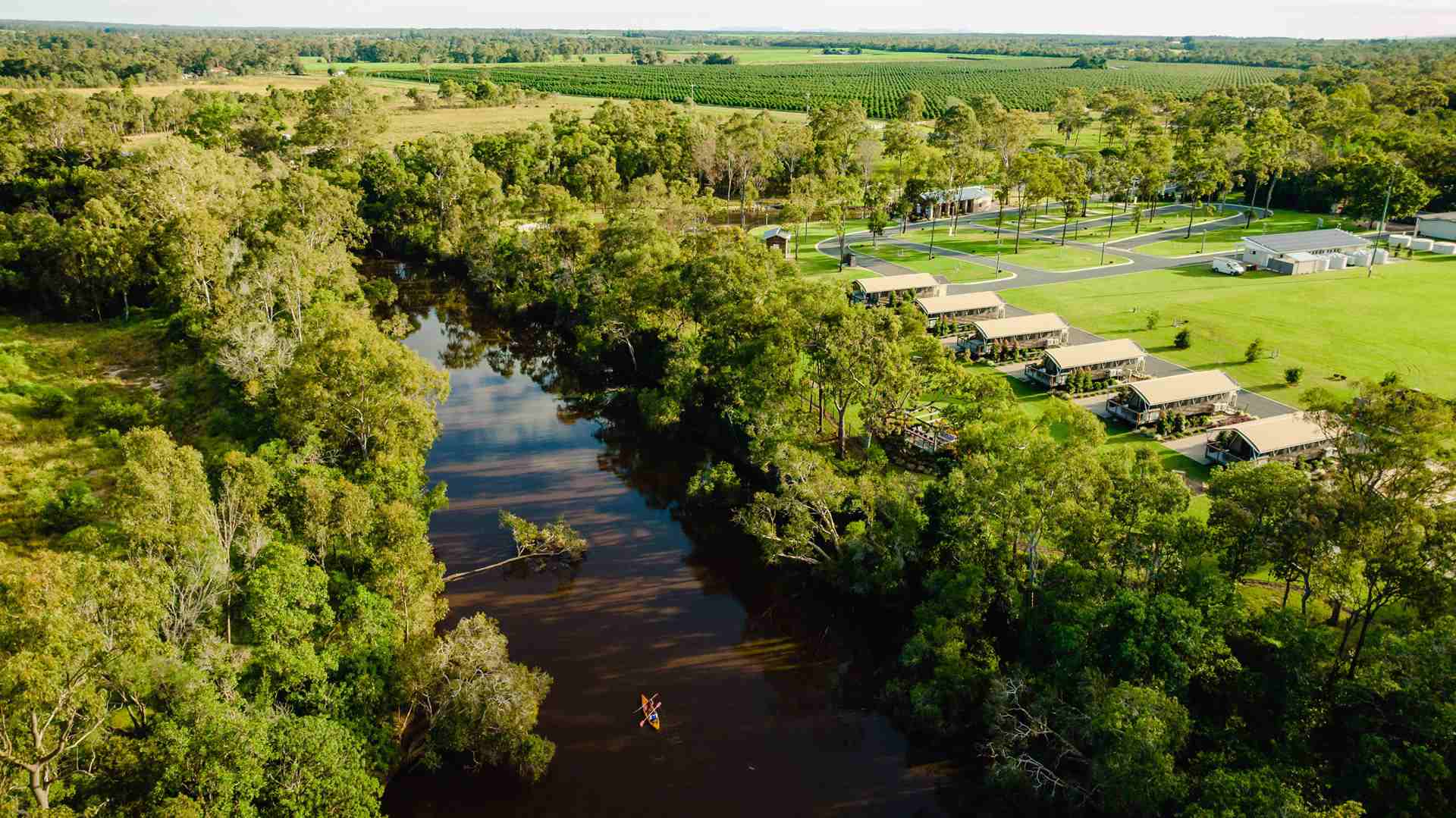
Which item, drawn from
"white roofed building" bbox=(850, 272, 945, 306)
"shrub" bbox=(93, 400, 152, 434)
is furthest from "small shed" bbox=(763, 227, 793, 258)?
"shrub" bbox=(93, 400, 152, 434)

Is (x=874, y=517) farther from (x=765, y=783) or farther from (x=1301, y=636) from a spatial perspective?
(x=1301, y=636)

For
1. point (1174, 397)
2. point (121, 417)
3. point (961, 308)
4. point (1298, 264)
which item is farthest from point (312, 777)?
point (1298, 264)

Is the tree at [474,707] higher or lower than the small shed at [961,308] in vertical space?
lower

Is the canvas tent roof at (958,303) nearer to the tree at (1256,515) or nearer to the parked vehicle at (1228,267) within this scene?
the parked vehicle at (1228,267)

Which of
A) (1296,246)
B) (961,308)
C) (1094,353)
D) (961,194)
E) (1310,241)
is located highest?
(961,194)

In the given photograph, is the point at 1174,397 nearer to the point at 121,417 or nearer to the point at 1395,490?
the point at 1395,490

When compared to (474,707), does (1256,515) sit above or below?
above

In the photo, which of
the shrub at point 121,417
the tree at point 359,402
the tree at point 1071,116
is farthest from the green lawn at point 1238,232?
the shrub at point 121,417
